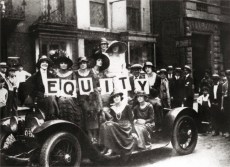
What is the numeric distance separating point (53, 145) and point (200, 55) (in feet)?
52.6

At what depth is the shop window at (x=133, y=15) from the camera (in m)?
18.5

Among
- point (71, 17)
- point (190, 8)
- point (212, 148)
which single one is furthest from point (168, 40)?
point (212, 148)

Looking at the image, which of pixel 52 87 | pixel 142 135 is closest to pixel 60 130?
pixel 52 87

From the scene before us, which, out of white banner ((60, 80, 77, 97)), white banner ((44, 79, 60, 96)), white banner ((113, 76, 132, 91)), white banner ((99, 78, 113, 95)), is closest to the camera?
white banner ((44, 79, 60, 96))

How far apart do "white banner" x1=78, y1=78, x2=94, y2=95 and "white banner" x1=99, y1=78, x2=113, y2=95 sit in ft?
0.90

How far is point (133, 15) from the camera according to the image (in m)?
18.8

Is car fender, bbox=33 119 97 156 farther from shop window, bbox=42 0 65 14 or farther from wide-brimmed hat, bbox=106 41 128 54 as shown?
shop window, bbox=42 0 65 14

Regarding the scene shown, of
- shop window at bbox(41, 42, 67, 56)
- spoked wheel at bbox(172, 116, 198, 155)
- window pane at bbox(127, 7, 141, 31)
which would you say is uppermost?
window pane at bbox(127, 7, 141, 31)

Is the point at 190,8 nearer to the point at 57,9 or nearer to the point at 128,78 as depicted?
the point at 57,9

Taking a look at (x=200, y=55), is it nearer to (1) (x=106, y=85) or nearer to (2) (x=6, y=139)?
(1) (x=106, y=85)

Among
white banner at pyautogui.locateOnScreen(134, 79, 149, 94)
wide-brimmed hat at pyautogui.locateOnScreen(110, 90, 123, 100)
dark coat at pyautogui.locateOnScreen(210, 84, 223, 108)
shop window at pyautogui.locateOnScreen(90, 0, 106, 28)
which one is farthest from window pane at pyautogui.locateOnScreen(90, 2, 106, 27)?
wide-brimmed hat at pyautogui.locateOnScreen(110, 90, 123, 100)

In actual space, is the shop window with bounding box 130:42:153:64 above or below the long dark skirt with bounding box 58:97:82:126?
above

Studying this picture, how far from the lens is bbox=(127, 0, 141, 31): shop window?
60.7 feet

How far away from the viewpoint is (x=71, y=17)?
15633 millimetres
